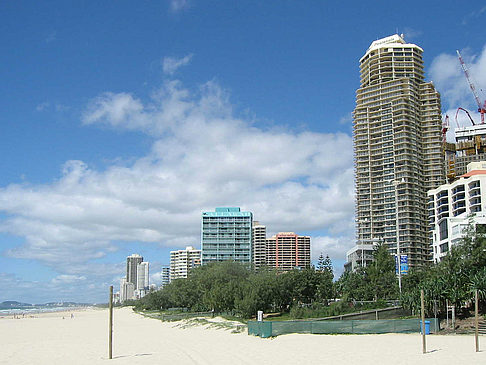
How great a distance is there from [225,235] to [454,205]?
84.8 metres

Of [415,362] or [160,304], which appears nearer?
[415,362]

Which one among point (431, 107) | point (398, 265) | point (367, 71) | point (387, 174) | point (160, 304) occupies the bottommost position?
point (160, 304)

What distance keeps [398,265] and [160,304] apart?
67010mm

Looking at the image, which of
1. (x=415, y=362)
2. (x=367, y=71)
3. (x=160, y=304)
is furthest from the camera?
(x=367, y=71)

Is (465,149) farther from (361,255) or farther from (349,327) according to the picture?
(349,327)

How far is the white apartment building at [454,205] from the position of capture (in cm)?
7462

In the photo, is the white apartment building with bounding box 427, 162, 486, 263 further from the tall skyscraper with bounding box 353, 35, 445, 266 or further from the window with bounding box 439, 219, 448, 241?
the tall skyscraper with bounding box 353, 35, 445, 266

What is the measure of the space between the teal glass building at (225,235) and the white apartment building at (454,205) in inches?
2573

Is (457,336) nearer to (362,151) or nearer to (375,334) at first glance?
→ (375,334)

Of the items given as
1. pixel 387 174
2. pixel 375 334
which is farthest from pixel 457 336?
pixel 387 174

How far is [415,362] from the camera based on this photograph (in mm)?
21281

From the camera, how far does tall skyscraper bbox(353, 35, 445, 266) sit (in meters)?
128

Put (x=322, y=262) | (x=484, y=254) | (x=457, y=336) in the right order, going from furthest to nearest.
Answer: (x=322, y=262)
(x=484, y=254)
(x=457, y=336)

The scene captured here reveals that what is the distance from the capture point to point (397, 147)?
438 feet
